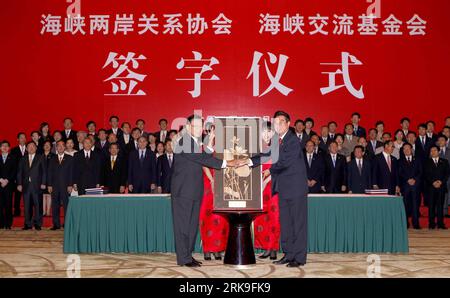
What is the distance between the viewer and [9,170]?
8609mm

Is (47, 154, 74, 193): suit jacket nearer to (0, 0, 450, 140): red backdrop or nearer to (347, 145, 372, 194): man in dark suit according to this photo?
(0, 0, 450, 140): red backdrop

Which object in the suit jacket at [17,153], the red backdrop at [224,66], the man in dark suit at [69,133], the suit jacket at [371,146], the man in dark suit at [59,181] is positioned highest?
the red backdrop at [224,66]

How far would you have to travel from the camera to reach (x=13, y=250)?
21.1ft

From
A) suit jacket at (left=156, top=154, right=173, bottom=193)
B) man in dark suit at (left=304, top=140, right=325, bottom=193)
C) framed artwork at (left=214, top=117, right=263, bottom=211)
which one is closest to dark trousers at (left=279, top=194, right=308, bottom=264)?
framed artwork at (left=214, top=117, right=263, bottom=211)

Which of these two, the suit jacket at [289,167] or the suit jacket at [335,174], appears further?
the suit jacket at [335,174]

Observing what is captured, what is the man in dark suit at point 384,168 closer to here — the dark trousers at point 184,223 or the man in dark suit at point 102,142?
the dark trousers at point 184,223

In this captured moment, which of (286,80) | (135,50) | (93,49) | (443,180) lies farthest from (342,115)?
(93,49)

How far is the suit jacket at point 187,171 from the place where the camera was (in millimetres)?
5166

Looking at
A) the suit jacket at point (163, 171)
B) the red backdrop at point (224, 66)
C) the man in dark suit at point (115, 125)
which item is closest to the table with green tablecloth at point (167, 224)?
the suit jacket at point (163, 171)

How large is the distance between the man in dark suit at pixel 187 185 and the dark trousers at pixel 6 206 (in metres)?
4.40

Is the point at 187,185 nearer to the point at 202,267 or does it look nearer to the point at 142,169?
the point at 202,267

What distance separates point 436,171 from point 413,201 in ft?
1.81

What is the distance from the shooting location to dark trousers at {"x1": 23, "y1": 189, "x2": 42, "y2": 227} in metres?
8.50
